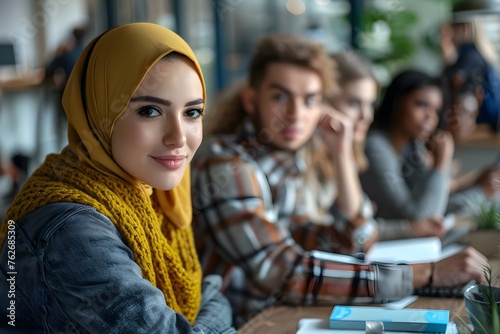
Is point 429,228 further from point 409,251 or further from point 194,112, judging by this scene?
point 194,112

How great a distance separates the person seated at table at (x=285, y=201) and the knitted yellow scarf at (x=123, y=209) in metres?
0.38

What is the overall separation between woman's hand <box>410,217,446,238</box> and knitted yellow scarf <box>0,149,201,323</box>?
124cm

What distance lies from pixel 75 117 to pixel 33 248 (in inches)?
8.8

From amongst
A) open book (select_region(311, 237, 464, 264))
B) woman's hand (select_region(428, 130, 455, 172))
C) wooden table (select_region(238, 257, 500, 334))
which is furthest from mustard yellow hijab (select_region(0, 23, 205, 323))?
woman's hand (select_region(428, 130, 455, 172))

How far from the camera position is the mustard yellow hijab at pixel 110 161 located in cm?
101

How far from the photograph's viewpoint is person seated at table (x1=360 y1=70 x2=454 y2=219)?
267 cm

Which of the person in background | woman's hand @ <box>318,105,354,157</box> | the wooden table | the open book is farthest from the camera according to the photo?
the person in background

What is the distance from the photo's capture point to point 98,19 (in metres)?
6.96

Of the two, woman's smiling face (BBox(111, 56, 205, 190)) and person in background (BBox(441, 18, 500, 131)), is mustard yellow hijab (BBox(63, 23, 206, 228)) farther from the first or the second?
person in background (BBox(441, 18, 500, 131))

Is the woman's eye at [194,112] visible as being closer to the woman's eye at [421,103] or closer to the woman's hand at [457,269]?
the woman's hand at [457,269]

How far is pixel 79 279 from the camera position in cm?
92

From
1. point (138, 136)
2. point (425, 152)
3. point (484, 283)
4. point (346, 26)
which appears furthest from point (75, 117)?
point (346, 26)

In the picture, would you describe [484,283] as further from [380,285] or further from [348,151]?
[348,151]

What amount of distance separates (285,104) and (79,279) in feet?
3.44
